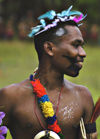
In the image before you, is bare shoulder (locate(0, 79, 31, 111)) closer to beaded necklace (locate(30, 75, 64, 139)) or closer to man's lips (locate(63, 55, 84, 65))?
beaded necklace (locate(30, 75, 64, 139))

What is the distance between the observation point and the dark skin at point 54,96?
371 centimetres

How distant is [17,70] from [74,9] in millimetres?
10860

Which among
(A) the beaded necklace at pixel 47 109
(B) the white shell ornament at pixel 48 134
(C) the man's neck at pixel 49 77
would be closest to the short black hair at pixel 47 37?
(C) the man's neck at pixel 49 77

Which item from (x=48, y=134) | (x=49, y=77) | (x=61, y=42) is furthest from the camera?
(x=49, y=77)

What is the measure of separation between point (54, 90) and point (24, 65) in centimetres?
1238

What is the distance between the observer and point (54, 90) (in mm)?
3828

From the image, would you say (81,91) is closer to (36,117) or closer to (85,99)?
(85,99)

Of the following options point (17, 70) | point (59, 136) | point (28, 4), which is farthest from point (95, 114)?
point (28, 4)

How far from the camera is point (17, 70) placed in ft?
49.3

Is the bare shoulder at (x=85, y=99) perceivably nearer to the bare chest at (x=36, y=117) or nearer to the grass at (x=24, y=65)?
the bare chest at (x=36, y=117)

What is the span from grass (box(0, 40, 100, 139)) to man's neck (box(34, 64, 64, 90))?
453cm

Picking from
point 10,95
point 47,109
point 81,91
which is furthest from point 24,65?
point 47,109

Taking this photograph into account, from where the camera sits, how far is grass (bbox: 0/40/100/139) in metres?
12.8

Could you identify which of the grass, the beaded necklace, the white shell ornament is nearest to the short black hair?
the beaded necklace
